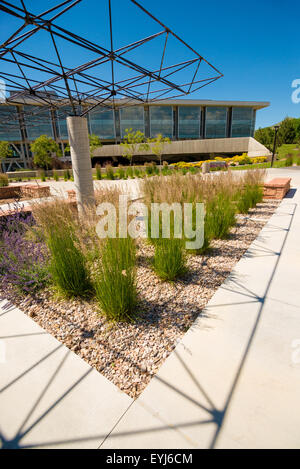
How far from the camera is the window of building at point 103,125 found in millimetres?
32406

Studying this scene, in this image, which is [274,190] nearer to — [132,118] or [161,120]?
[132,118]

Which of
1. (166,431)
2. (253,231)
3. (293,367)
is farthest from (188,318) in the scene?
(253,231)

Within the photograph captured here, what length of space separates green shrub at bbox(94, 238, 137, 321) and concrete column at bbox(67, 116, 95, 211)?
2561mm

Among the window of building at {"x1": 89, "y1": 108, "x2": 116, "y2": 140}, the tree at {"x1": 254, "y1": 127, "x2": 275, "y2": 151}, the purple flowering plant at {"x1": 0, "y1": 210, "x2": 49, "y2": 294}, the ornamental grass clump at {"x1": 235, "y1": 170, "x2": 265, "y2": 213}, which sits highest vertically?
the window of building at {"x1": 89, "y1": 108, "x2": 116, "y2": 140}

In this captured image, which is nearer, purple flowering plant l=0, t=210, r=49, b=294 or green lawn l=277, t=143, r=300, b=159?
purple flowering plant l=0, t=210, r=49, b=294

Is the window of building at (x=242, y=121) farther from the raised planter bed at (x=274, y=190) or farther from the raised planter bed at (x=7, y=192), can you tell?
the raised planter bed at (x=7, y=192)

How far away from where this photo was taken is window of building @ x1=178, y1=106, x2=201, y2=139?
35375 mm

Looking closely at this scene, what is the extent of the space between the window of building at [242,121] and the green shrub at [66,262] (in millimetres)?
42348

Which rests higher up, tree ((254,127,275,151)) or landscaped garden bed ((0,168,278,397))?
tree ((254,127,275,151))

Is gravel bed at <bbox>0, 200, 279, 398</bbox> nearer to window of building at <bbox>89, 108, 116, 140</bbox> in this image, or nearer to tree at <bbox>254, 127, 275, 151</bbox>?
window of building at <bbox>89, 108, 116, 140</bbox>

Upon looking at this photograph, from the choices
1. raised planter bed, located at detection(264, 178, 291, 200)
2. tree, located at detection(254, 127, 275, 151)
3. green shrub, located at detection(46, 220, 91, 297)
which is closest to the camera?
green shrub, located at detection(46, 220, 91, 297)

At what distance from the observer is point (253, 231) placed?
4188mm

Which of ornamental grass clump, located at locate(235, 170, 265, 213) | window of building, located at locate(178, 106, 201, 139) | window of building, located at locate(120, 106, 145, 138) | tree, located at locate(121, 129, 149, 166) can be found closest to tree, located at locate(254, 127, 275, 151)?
window of building, located at locate(178, 106, 201, 139)

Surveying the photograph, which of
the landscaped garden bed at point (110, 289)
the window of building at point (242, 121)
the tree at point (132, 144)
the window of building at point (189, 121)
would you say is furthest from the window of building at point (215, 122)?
the landscaped garden bed at point (110, 289)
